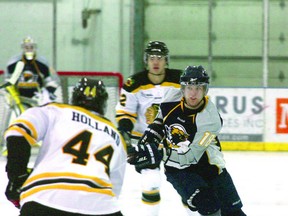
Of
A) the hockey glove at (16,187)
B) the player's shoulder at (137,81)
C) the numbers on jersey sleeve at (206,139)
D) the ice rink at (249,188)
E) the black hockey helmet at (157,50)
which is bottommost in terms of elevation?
the ice rink at (249,188)

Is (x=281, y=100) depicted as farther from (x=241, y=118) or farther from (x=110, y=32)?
(x=110, y=32)

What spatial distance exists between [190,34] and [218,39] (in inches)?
16.0

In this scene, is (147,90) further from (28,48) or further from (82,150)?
(28,48)

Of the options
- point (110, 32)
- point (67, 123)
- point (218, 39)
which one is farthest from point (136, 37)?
point (67, 123)

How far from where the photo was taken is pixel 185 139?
13.4 feet

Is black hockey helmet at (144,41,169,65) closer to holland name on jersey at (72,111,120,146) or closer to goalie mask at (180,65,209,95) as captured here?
goalie mask at (180,65,209,95)

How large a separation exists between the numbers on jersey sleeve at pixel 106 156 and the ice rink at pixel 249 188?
8.47 feet

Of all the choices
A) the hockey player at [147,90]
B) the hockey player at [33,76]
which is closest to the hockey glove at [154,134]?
the hockey player at [147,90]

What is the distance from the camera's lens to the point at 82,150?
2.69 meters

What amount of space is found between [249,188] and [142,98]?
1564 mm

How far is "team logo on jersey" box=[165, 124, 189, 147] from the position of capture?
→ 13.4 ft

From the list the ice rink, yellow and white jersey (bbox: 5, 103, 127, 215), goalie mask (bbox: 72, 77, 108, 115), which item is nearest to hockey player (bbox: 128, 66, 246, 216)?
goalie mask (bbox: 72, 77, 108, 115)

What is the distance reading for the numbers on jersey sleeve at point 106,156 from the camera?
2.72 m

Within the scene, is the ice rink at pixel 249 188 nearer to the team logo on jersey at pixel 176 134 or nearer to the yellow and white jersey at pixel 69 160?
the team logo on jersey at pixel 176 134
